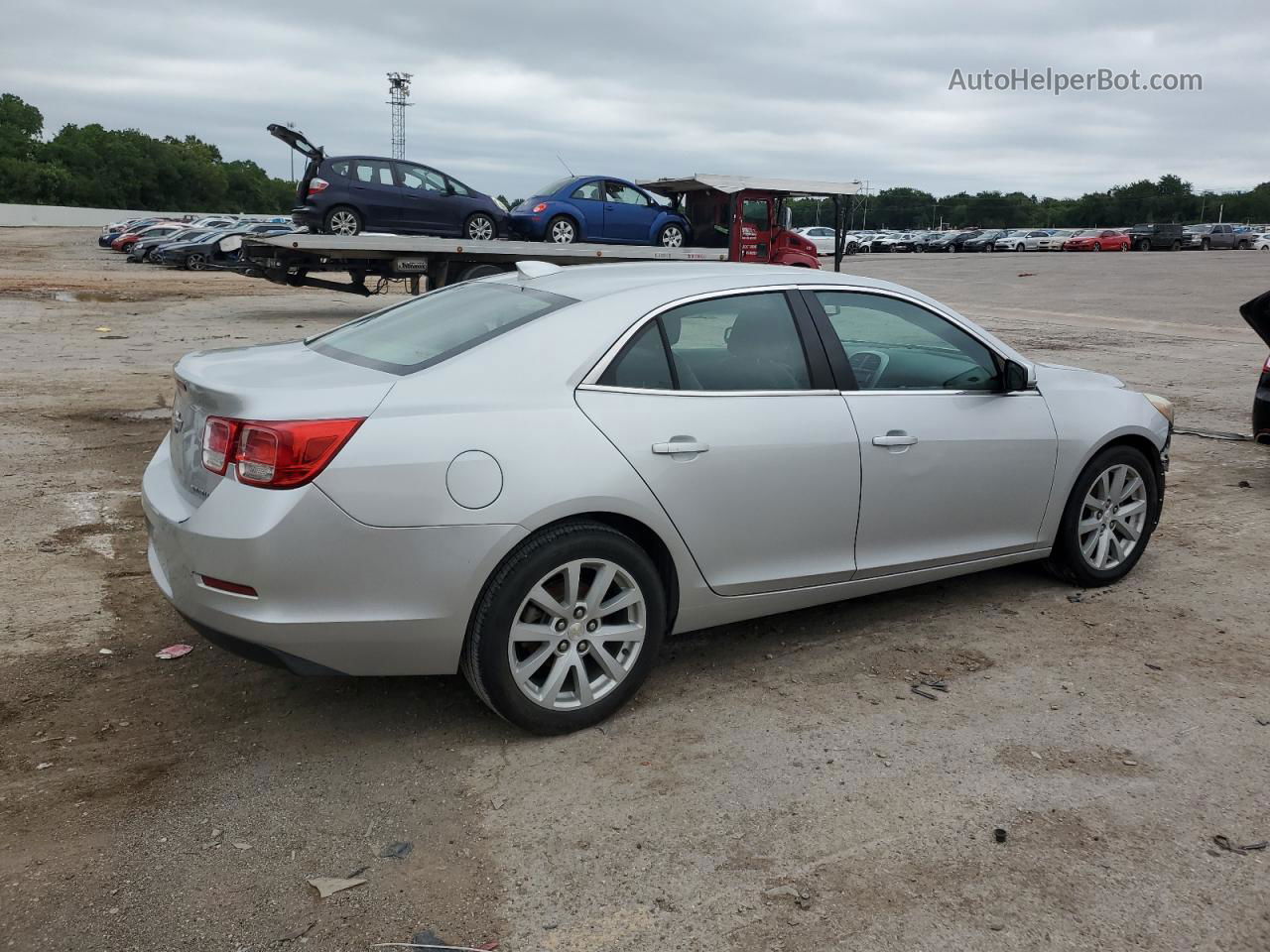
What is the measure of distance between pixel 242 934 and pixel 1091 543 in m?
4.13

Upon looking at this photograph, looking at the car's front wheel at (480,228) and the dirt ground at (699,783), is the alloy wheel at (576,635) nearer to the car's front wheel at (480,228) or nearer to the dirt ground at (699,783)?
the dirt ground at (699,783)

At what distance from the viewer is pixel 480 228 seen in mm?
19203

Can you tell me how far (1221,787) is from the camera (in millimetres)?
3449

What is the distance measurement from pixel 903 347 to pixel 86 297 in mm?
22730

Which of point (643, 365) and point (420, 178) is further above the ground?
point (420, 178)

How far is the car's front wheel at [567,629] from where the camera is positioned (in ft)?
11.5

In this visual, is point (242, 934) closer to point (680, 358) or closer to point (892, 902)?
point (892, 902)

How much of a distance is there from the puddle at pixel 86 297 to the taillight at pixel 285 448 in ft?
68.9

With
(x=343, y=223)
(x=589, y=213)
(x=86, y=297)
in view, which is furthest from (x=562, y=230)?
(x=86, y=297)

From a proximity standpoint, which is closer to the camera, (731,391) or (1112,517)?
(731,391)

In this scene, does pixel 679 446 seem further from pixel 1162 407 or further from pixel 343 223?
pixel 343 223

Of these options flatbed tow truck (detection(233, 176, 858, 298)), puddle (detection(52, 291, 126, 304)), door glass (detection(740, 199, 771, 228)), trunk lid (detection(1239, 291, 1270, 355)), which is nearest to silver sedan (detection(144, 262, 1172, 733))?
trunk lid (detection(1239, 291, 1270, 355))

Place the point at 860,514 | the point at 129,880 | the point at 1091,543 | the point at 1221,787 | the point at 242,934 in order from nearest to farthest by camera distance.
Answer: the point at 242,934, the point at 129,880, the point at 1221,787, the point at 860,514, the point at 1091,543

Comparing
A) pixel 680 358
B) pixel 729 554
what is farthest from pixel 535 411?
pixel 729 554
